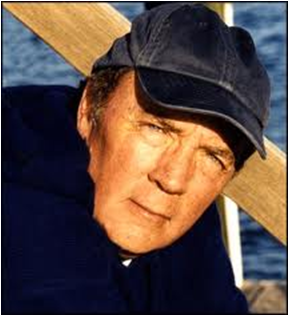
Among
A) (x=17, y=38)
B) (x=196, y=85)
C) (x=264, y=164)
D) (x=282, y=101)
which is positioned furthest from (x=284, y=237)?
(x=17, y=38)

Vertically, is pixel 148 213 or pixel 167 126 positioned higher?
pixel 167 126

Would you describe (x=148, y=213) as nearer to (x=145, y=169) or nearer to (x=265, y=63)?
(x=145, y=169)

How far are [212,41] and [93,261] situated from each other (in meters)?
0.53

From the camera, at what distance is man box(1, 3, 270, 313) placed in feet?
7.04

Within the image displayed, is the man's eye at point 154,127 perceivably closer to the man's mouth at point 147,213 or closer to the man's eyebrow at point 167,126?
the man's eyebrow at point 167,126

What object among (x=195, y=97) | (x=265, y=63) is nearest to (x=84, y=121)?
(x=195, y=97)

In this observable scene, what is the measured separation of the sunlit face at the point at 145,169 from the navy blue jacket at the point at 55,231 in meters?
0.05

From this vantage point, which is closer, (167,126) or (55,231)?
(55,231)

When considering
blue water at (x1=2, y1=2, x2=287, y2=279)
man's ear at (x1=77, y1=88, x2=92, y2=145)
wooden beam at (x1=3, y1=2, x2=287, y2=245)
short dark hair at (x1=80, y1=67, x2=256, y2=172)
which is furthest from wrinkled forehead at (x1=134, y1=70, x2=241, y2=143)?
blue water at (x1=2, y1=2, x2=287, y2=279)

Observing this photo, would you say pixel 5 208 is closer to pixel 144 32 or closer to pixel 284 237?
pixel 144 32

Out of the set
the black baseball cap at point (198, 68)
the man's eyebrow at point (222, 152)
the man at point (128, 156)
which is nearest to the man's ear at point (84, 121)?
the man at point (128, 156)

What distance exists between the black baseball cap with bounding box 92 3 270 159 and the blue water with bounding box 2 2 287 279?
18.1 feet

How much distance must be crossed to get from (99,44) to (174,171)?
0.50 metres

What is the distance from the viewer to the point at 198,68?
228 centimetres
